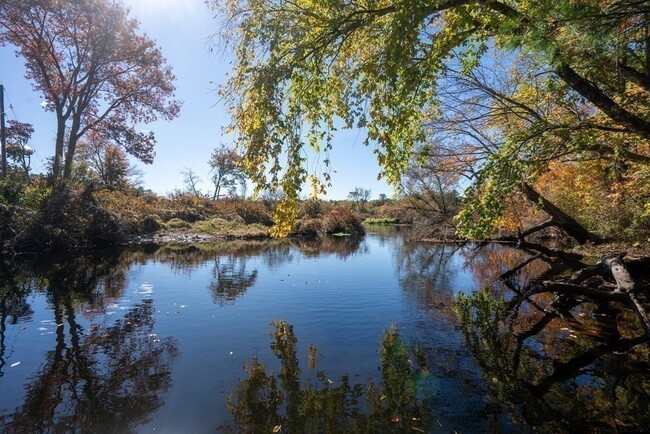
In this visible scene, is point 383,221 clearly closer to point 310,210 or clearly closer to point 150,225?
point 310,210

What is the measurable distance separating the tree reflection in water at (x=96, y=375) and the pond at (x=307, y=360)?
0.09 ft

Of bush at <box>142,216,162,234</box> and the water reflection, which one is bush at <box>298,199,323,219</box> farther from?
the water reflection

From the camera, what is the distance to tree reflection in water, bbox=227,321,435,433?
4.76 m

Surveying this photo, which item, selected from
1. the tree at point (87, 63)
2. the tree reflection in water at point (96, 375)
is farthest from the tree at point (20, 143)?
the tree reflection in water at point (96, 375)

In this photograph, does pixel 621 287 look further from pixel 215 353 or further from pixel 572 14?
pixel 215 353

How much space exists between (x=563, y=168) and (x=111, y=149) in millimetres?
45389

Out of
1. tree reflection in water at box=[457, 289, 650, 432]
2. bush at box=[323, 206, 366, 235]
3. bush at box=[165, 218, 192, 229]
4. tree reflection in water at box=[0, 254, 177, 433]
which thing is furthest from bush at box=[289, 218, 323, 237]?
tree reflection in water at box=[457, 289, 650, 432]

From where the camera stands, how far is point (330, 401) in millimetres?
5352

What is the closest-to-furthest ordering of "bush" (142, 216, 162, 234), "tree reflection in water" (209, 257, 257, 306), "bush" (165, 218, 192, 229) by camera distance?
"tree reflection in water" (209, 257, 257, 306), "bush" (142, 216, 162, 234), "bush" (165, 218, 192, 229)

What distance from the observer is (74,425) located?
4.61m

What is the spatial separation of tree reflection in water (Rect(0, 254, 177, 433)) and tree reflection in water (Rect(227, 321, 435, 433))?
1.38m

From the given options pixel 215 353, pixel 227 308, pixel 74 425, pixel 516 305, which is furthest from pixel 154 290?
pixel 516 305

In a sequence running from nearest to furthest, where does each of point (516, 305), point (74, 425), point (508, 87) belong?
1. point (74, 425)
2. point (516, 305)
3. point (508, 87)

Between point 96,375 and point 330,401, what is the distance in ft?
12.5
